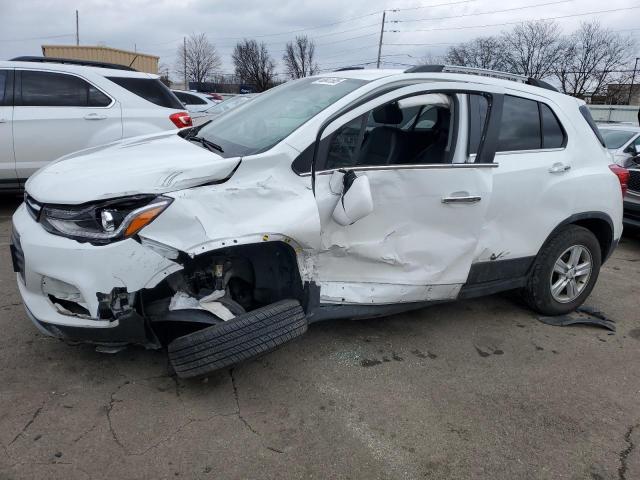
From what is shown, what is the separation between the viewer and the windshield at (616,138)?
28.9 feet

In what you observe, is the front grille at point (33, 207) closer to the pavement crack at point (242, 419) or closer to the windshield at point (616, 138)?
the pavement crack at point (242, 419)

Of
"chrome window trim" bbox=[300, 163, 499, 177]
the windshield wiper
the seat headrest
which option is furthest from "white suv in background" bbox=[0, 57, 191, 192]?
"chrome window trim" bbox=[300, 163, 499, 177]

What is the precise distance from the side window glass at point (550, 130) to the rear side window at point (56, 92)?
17.2 feet

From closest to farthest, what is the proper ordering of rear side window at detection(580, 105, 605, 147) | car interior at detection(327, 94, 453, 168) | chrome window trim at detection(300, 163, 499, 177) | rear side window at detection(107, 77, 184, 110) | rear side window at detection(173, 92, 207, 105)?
chrome window trim at detection(300, 163, 499, 177)
car interior at detection(327, 94, 453, 168)
rear side window at detection(580, 105, 605, 147)
rear side window at detection(107, 77, 184, 110)
rear side window at detection(173, 92, 207, 105)

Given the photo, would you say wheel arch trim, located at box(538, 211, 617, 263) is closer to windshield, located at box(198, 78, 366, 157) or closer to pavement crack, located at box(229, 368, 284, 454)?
windshield, located at box(198, 78, 366, 157)

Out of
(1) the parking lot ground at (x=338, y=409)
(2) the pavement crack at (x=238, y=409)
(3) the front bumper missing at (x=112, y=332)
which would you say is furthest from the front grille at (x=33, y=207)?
(2) the pavement crack at (x=238, y=409)

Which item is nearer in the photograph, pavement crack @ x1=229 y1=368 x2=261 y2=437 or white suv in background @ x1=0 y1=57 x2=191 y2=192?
pavement crack @ x1=229 y1=368 x2=261 y2=437

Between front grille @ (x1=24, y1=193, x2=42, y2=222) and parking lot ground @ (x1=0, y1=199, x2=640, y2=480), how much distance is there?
908 millimetres

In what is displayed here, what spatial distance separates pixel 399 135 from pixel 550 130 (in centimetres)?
118

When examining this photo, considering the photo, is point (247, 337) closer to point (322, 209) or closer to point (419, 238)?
point (322, 209)

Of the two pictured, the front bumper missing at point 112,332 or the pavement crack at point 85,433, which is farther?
the front bumper missing at point 112,332

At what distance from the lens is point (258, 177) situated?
109 inches

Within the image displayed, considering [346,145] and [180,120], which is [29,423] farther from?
[180,120]

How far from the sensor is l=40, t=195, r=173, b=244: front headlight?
251cm
